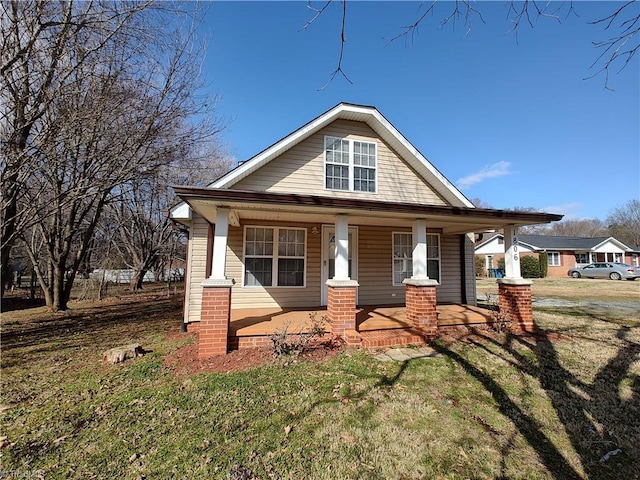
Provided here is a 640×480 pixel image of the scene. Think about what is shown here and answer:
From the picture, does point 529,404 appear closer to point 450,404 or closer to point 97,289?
point 450,404

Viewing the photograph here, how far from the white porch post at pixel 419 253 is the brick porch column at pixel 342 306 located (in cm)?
173

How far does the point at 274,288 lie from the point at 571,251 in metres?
36.0

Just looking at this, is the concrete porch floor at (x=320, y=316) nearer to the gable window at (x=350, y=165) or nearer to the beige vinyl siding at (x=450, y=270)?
the beige vinyl siding at (x=450, y=270)

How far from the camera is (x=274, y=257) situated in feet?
26.8

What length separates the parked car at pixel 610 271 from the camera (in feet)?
82.1

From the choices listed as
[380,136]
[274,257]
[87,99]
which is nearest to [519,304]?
[380,136]

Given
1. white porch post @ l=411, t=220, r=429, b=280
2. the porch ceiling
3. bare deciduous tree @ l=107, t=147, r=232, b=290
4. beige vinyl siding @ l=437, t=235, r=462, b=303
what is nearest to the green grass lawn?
white porch post @ l=411, t=220, r=429, b=280

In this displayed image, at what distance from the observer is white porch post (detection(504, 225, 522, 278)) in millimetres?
7289

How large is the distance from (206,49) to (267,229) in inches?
242

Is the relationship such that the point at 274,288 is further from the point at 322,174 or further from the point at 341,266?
the point at 322,174

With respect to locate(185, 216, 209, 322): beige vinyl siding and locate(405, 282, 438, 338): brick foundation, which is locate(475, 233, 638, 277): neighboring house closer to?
locate(405, 282, 438, 338): brick foundation

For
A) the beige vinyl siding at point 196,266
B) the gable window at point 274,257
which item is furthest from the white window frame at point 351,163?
the beige vinyl siding at point 196,266

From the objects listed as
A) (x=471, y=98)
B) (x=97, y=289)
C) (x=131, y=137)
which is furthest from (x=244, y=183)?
(x=97, y=289)

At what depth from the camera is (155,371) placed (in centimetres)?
494
